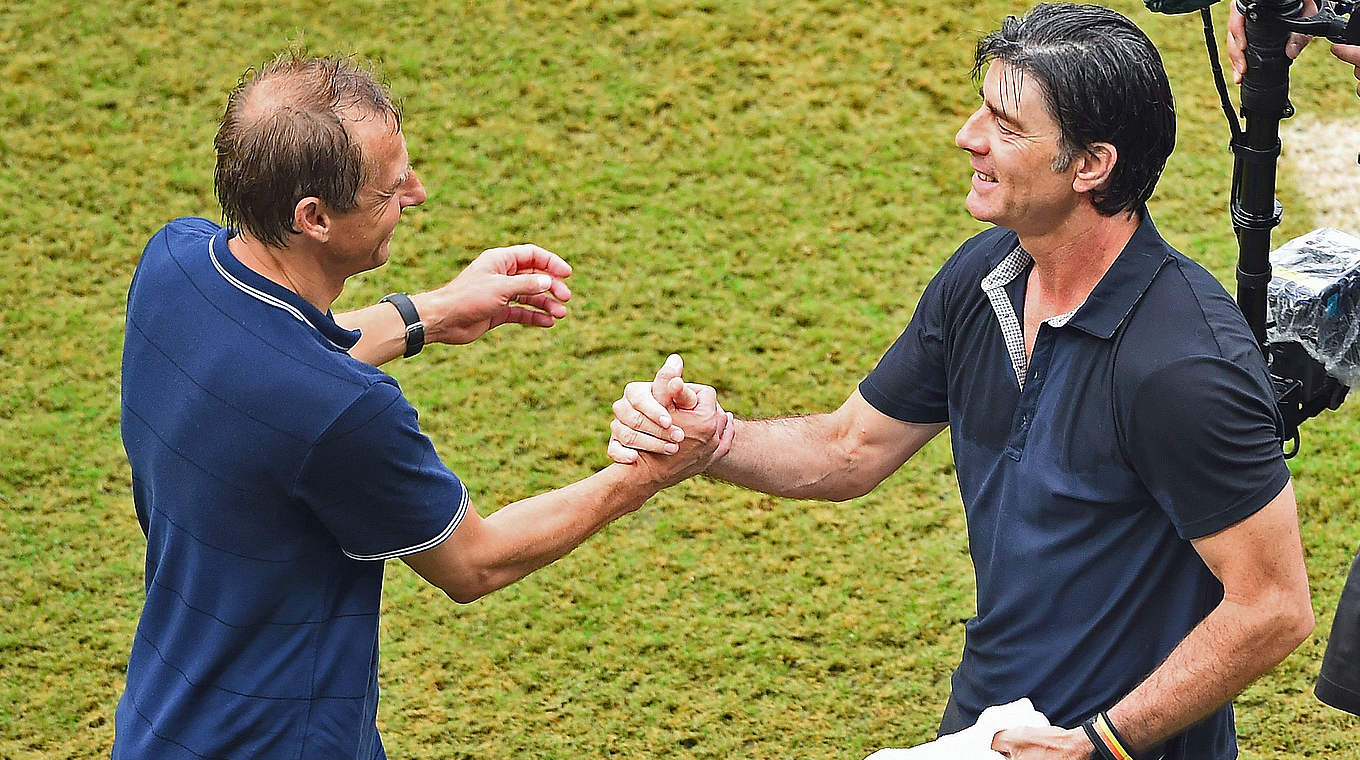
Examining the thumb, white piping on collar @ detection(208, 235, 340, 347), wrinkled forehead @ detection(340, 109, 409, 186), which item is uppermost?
wrinkled forehead @ detection(340, 109, 409, 186)

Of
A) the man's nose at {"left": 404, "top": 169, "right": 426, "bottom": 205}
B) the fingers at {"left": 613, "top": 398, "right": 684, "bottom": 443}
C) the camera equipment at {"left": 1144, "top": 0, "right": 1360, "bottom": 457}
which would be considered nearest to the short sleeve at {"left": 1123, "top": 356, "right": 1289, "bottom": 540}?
the camera equipment at {"left": 1144, "top": 0, "right": 1360, "bottom": 457}

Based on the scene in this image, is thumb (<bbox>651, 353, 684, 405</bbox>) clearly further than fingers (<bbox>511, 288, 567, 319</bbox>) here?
No

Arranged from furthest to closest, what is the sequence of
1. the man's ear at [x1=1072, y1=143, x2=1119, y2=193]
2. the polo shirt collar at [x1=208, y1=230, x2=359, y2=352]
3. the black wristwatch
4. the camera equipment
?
the black wristwatch → the camera equipment → the man's ear at [x1=1072, y1=143, x2=1119, y2=193] → the polo shirt collar at [x1=208, y1=230, x2=359, y2=352]

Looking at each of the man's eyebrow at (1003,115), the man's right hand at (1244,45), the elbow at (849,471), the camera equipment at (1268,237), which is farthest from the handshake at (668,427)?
the man's right hand at (1244,45)

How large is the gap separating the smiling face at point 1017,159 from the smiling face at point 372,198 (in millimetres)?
885

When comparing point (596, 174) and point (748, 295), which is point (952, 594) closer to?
point (748, 295)

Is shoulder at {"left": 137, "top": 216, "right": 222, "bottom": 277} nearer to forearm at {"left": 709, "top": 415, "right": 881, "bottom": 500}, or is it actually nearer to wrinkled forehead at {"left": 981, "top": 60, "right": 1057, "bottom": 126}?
forearm at {"left": 709, "top": 415, "right": 881, "bottom": 500}

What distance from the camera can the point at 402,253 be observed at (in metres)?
4.97

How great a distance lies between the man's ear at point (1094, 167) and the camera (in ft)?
7.30

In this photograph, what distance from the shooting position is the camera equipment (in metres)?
2.46

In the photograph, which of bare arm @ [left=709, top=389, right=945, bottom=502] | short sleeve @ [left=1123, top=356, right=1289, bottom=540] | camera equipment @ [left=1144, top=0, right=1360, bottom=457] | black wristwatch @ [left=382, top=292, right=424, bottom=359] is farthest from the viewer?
black wristwatch @ [left=382, top=292, right=424, bottom=359]

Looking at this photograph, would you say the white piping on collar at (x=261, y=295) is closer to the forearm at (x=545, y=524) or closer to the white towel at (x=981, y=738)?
the forearm at (x=545, y=524)

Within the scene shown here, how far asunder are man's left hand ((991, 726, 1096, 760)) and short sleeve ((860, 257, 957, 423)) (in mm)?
621

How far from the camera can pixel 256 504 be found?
2100 millimetres
